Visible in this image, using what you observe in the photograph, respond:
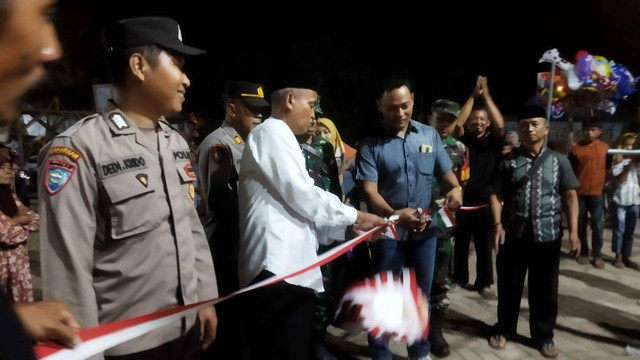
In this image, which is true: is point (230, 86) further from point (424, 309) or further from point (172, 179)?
point (424, 309)

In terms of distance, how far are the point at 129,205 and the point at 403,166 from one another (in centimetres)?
223

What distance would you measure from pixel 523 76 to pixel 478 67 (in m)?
1.99

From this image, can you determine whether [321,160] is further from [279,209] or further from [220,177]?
[279,209]

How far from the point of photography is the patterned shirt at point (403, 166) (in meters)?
3.46

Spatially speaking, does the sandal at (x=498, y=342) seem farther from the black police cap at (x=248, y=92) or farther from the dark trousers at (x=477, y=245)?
the black police cap at (x=248, y=92)

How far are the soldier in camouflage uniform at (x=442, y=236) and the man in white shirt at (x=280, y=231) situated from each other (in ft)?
4.63

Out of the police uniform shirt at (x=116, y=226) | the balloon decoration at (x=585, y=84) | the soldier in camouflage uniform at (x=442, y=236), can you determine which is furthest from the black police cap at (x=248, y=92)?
the balloon decoration at (x=585, y=84)

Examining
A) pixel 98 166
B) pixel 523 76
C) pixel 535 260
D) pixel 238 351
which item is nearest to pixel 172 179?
pixel 98 166

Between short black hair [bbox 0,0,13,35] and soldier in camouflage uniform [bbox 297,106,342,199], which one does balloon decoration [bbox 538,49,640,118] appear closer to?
soldier in camouflage uniform [bbox 297,106,342,199]

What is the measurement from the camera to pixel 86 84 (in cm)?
1967

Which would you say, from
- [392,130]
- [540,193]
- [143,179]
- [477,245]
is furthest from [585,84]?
[143,179]

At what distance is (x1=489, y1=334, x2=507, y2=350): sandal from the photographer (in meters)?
4.02

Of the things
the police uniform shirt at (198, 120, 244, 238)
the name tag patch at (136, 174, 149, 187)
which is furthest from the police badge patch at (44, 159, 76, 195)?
the police uniform shirt at (198, 120, 244, 238)

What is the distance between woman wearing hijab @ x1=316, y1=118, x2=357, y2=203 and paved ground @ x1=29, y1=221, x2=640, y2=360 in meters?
1.50
